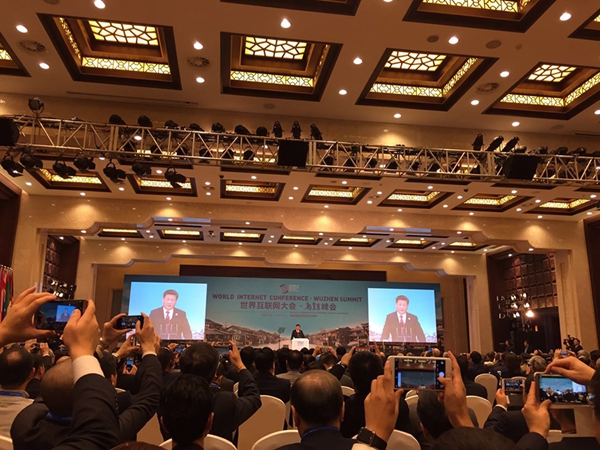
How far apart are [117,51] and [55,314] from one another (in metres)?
6.36

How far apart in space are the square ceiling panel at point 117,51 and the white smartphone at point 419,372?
598cm

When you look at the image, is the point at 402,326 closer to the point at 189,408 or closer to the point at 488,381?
the point at 488,381

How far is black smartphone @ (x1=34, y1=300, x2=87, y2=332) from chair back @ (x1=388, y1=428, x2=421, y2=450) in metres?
1.56

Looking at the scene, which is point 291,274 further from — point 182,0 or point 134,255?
point 182,0

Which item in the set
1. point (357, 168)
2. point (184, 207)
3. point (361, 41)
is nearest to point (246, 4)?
point (361, 41)

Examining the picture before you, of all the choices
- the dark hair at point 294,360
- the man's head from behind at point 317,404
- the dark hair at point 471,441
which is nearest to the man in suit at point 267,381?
the dark hair at point 294,360

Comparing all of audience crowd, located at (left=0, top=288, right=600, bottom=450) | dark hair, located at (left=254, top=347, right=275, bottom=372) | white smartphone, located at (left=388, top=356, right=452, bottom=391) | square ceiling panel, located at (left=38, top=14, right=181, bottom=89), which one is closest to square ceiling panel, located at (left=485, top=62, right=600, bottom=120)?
square ceiling panel, located at (left=38, top=14, right=181, bottom=89)

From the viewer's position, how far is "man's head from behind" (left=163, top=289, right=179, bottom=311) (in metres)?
16.6

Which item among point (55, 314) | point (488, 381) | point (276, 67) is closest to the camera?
point (55, 314)

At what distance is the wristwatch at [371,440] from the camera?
1.30 m

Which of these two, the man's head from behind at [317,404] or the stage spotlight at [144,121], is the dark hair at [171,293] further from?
the man's head from behind at [317,404]

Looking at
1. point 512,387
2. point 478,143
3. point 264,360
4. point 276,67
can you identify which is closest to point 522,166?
point 478,143

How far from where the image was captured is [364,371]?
2967 mm

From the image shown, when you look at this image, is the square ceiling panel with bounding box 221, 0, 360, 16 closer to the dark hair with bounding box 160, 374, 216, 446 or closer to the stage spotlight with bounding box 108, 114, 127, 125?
the stage spotlight with bounding box 108, 114, 127, 125
